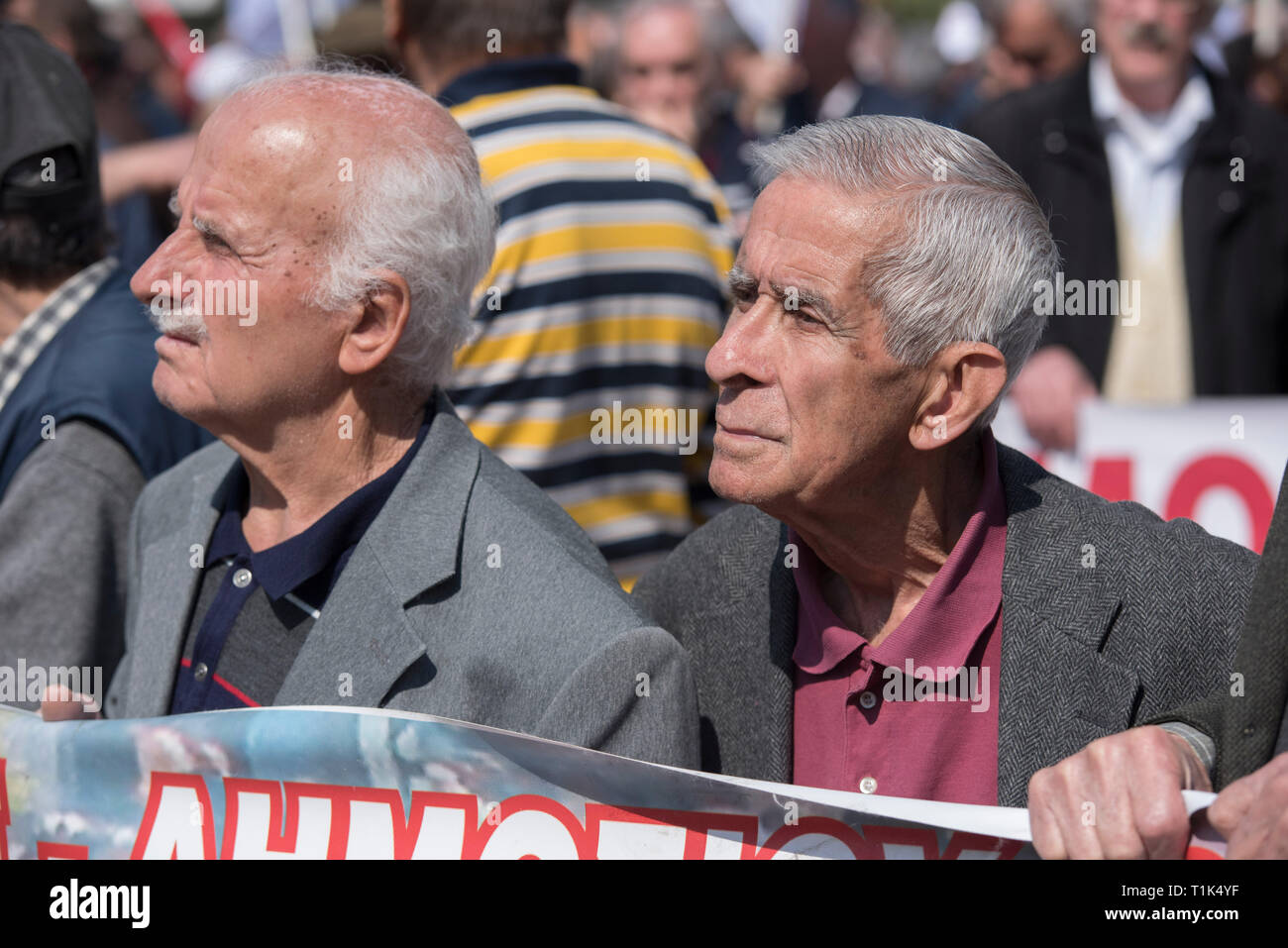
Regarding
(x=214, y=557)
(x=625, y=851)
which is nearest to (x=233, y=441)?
(x=214, y=557)

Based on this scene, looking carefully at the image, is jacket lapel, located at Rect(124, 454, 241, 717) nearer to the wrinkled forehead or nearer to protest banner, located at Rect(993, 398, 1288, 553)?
the wrinkled forehead

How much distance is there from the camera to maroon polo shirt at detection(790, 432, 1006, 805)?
8.95 feet

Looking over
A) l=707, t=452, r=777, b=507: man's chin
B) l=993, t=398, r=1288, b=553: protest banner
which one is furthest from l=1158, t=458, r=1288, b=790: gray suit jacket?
l=993, t=398, r=1288, b=553: protest banner

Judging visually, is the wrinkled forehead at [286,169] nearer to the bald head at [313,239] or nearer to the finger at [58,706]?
the bald head at [313,239]

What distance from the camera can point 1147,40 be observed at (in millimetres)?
5723

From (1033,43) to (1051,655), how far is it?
263 inches

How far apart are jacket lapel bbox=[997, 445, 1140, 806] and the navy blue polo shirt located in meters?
1.22

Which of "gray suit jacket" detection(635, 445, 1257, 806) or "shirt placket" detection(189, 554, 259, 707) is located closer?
"gray suit jacket" detection(635, 445, 1257, 806)

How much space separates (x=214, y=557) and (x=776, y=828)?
143 centimetres
